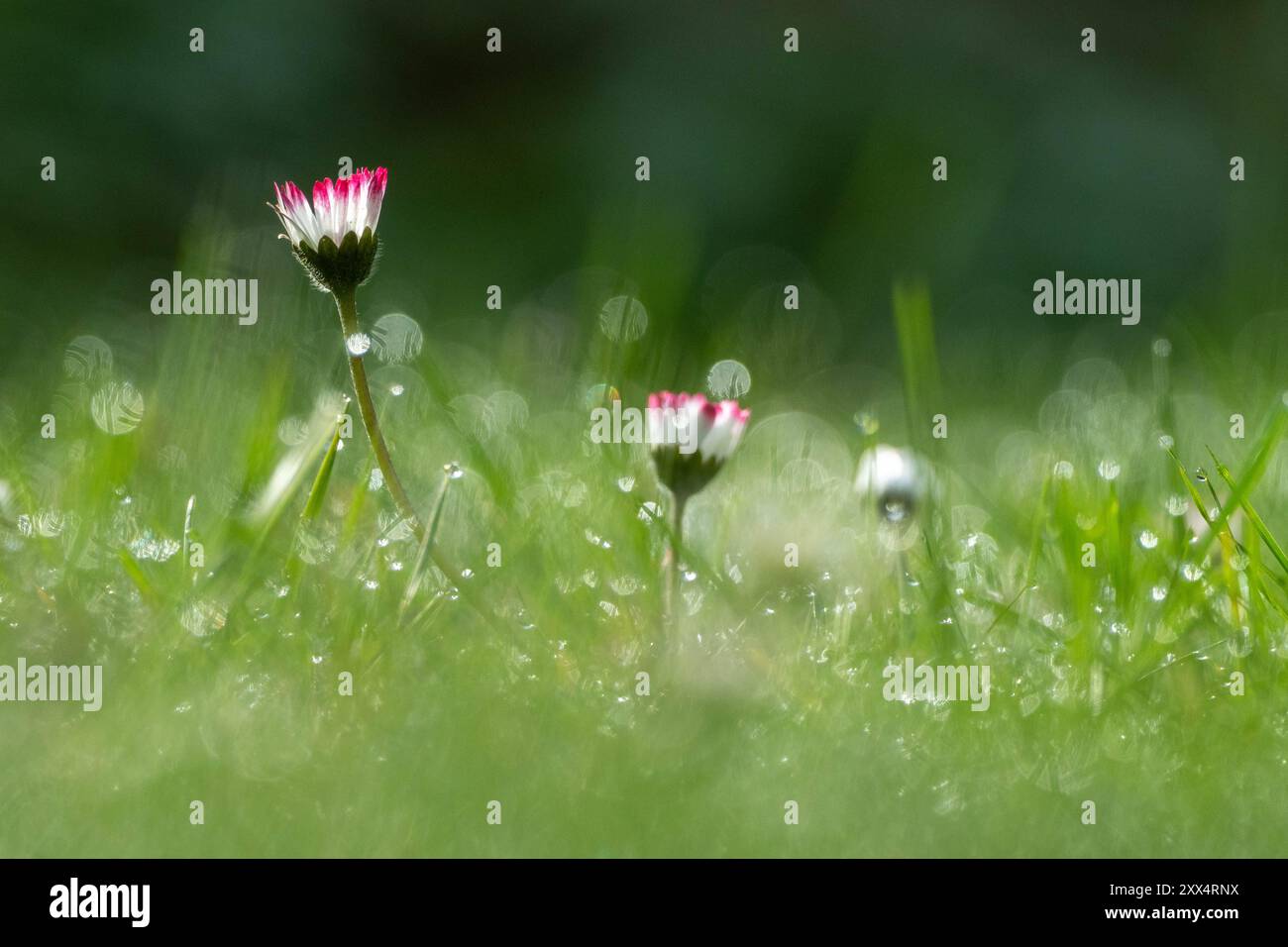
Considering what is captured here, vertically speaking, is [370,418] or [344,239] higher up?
[344,239]

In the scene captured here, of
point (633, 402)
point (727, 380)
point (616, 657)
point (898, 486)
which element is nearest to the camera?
point (616, 657)

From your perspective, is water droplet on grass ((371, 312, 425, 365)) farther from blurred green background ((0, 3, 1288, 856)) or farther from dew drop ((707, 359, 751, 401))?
dew drop ((707, 359, 751, 401))

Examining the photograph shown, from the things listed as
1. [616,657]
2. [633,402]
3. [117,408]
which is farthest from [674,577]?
[117,408]

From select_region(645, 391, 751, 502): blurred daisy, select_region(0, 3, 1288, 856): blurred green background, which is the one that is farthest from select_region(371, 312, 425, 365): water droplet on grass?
select_region(645, 391, 751, 502): blurred daisy

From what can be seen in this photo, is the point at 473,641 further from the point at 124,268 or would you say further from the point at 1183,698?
the point at 124,268

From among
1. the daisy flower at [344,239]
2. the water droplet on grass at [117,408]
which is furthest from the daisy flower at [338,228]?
the water droplet on grass at [117,408]

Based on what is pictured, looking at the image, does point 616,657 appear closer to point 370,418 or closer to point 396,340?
point 370,418
